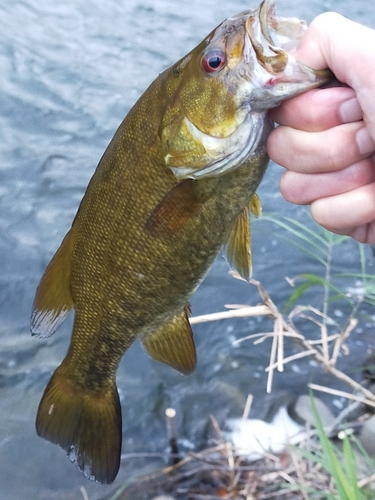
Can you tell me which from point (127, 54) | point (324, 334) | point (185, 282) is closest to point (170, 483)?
point (324, 334)

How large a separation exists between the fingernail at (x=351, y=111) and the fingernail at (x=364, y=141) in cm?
4

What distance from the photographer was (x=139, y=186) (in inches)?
→ 73.1

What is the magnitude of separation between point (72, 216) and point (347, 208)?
410 centimetres

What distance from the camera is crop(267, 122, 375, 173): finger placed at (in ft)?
4.96

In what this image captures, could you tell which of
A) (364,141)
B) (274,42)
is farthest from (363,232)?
(274,42)

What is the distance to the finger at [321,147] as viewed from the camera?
1511 millimetres

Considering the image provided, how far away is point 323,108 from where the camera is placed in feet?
4.91

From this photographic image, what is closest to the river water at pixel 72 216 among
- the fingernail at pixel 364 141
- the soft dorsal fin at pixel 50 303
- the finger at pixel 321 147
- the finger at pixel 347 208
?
the soft dorsal fin at pixel 50 303

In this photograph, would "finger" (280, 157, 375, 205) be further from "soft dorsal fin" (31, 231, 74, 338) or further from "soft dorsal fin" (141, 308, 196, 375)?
"soft dorsal fin" (31, 231, 74, 338)

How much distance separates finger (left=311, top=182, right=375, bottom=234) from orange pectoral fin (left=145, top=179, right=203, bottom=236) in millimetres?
383

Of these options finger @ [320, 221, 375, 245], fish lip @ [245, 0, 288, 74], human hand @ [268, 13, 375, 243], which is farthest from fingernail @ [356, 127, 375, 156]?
finger @ [320, 221, 375, 245]

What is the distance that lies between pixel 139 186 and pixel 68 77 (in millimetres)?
5965

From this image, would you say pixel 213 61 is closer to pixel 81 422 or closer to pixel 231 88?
pixel 231 88

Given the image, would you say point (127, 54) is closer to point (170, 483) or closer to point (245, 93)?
point (170, 483)
